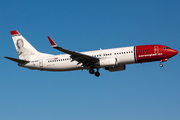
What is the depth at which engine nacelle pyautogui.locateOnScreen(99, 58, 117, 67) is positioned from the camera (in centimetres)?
4394

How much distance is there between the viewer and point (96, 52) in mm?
46469

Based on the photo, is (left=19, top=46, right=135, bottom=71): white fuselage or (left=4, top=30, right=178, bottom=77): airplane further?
(left=19, top=46, right=135, bottom=71): white fuselage

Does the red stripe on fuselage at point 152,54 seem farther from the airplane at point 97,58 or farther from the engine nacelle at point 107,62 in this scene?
A: the engine nacelle at point 107,62

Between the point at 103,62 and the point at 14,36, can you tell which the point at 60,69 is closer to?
the point at 103,62

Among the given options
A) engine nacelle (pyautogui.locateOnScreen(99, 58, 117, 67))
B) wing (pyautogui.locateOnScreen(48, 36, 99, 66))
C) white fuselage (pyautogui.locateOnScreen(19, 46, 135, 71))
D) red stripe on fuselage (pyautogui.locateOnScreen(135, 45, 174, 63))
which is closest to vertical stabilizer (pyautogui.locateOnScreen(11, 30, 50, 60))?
white fuselage (pyautogui.locateOnScreen(19, 46, 135, 71))

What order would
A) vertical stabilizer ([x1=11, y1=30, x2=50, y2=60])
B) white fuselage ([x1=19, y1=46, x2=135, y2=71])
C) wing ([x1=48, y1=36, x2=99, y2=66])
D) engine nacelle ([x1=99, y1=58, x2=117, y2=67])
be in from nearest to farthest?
wing ([x1=48, y1=36, x2=99, y2=66]), engine nacelle ([x1=99, y1=58, x2=117, y2=67]), white fuselage ([x1=19, y1=46, x2=135, y2=71]), vertical stabilizer ([x1=11, y1=30, x2=50, y2=60])

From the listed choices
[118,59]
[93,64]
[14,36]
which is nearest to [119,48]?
[118,59]

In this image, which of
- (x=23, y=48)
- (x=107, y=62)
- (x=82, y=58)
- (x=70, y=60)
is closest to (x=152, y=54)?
(x=107, y=62)

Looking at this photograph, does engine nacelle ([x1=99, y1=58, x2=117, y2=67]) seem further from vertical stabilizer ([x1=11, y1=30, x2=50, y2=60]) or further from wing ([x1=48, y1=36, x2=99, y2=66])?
vertical stabilizer ([x1=11, y1=30, x2=50, y2=60])

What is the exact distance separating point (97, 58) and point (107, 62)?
1.71 metres

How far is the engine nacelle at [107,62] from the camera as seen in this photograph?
43938 millimetres

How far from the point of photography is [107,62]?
1741 inches

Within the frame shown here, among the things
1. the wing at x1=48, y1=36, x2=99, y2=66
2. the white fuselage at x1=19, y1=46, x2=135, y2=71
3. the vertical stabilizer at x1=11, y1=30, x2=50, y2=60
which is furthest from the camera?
the vertical stabilizer at x1=11, y1=30, x2=50, y2=60

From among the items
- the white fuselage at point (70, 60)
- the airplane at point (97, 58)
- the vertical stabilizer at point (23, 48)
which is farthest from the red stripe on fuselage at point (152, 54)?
the vertical stabilizer at point (23, 48)
